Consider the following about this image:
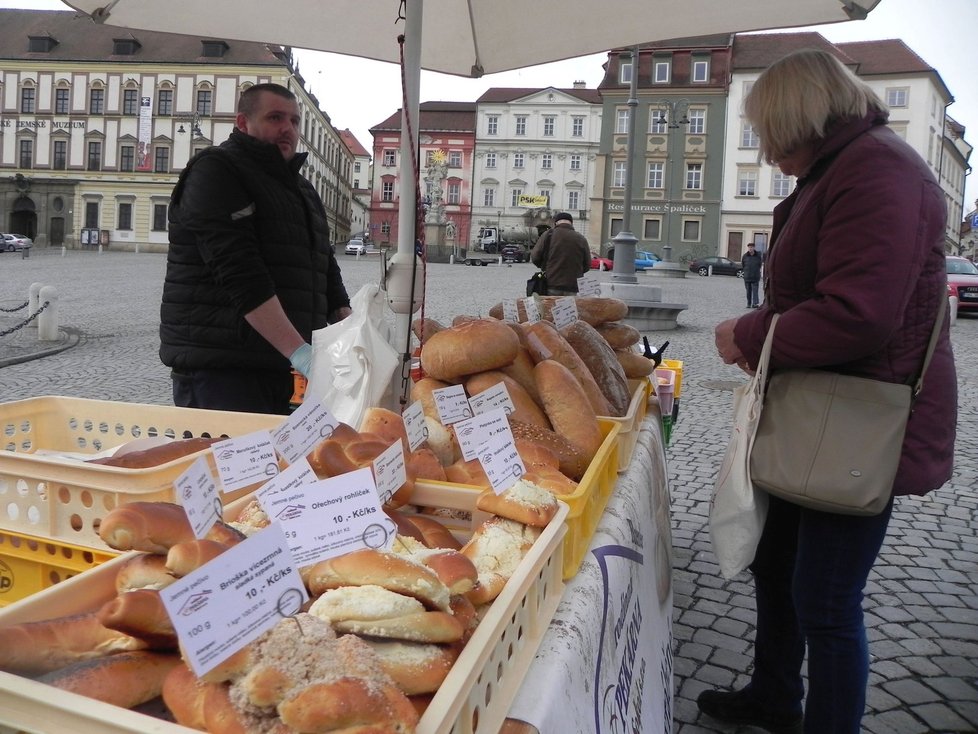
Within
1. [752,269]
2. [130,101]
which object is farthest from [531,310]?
[130,101]

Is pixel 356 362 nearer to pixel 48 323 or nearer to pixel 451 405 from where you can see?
pixel 451 405

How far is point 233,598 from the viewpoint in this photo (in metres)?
0.70

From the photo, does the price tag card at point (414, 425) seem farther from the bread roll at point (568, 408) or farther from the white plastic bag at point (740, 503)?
the white plastic bag at point (740, 503)

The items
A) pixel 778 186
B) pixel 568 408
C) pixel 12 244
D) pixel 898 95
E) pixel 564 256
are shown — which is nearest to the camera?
pixel 568 408

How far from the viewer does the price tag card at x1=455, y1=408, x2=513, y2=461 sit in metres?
1.37

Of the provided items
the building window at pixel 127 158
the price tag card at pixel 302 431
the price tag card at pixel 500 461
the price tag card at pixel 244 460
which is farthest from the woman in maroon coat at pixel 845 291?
the building window at pixel 127 158

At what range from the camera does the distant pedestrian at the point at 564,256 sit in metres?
8.84

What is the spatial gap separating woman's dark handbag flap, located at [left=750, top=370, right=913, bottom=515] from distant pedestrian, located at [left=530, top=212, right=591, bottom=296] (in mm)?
7068

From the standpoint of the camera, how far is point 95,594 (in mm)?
904

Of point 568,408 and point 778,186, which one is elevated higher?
point 778,186

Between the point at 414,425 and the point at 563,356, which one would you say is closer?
the point at 414,425

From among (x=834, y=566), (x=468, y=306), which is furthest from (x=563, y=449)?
(x=468, y=306)

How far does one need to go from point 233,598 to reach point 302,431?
0.61m

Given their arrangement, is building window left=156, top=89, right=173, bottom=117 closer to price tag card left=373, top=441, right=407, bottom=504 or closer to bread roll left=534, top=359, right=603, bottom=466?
bread roll left=534, top=359, right=603, bottom=466
